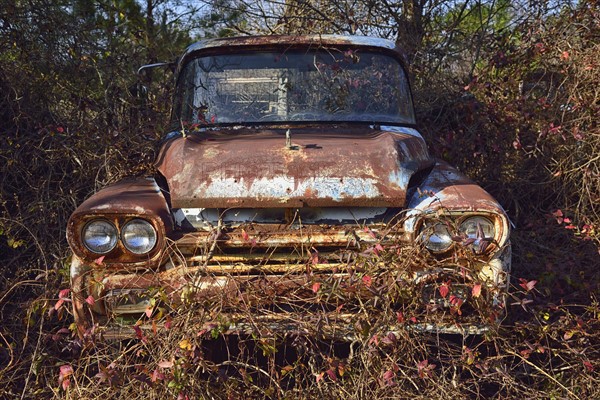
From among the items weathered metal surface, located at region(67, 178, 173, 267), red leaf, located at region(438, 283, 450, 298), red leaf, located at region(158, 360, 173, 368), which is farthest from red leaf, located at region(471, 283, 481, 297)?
weathered metal surface, located at region(67, 178, 173, 267)

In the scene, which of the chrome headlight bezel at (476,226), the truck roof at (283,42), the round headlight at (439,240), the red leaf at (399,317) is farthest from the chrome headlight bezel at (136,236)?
the truck roof at (283,42)

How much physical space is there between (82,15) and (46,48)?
1347 mm

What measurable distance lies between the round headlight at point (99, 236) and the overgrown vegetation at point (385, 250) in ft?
1.15

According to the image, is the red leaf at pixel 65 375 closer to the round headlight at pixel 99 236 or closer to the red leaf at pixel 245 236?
the round headlight at pixel 99 236

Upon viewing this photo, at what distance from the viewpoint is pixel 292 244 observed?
3525mm

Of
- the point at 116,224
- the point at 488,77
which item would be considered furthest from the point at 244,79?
the point at 488,77

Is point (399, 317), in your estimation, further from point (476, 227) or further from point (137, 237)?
point (137, 237)

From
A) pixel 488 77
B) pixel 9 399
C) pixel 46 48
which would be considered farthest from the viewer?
pixel 488 77

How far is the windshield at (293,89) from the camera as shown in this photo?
15.7ft

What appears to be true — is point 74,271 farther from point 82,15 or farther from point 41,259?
point 82,15

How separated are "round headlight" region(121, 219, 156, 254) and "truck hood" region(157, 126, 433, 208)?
8.4 inches

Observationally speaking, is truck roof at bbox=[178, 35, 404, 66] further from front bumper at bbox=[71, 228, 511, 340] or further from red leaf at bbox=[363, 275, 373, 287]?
red leaf at bbox=[363, 275, 373, 287]

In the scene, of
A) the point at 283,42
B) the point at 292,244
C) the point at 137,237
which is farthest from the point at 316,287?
the point at 283,42

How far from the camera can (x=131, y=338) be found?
343 centimetres
